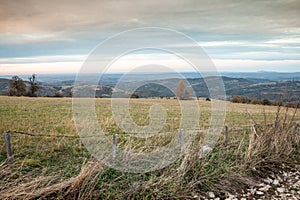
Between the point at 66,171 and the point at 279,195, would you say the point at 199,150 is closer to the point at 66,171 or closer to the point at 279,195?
the point at 279,195

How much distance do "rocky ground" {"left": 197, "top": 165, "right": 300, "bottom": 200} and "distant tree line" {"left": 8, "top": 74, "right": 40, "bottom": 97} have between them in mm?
53072

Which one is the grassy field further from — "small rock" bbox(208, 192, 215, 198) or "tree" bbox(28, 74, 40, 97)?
"tree" bbox(28, 74, 40, 97)

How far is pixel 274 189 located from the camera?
605 centimetres

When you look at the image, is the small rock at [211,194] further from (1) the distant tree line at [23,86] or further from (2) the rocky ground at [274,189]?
(1) the distant tree line at [23,86]

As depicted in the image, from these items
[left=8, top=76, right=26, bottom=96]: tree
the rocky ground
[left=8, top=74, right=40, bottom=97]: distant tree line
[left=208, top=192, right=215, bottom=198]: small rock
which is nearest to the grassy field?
[left=208, top=192, right=215, bottom=198]: small rock

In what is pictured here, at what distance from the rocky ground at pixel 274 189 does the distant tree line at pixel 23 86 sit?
53.1m

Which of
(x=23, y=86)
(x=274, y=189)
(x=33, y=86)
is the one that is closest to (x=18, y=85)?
(x=23, y=86)

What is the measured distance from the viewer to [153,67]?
22.7 feet

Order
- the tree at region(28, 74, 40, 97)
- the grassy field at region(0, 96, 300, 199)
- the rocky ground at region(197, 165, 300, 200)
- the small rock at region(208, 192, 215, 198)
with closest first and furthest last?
the grassy field at region(0, 96, 300, 199) → the small rock at region(208, 192, 215, 198) → the rocky ground at region(197, 165, 300, 200) → the tree at region(28, 74, 40, 97)

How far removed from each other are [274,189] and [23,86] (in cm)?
5634

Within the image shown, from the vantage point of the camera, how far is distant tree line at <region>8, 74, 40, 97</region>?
176 feet

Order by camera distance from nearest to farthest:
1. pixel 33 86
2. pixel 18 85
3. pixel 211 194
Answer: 1. pixel 211 194
2. pixel 18 85
3. pixel 33 86

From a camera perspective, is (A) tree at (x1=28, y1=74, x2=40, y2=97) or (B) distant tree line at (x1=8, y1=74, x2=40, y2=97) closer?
(B) distant tree line at (x1=8, y1=74, x2=40, y2=97)

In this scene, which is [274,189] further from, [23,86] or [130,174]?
[23,86]
